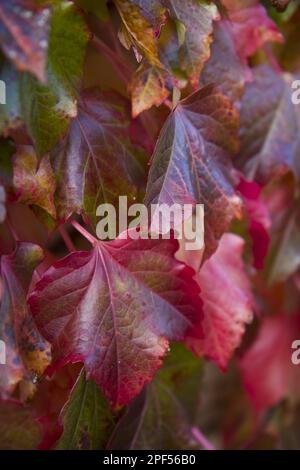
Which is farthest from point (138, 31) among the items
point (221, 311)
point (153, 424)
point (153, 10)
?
point (153, 424)

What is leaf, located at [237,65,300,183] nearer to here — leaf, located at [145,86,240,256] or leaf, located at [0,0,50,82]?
leaf, located at [145,86,240,256]

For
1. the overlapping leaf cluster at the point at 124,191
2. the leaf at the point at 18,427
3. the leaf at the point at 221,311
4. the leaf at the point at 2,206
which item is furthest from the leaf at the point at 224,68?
the leaf at the point at 18,427

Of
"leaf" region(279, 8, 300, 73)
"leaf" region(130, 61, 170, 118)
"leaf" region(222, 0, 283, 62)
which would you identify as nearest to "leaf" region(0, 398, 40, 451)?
"leaf" region(130, 61, 170, 118)

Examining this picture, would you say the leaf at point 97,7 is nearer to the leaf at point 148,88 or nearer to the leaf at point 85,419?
the leaf at point 148,88

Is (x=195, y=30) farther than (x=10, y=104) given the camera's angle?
Yes

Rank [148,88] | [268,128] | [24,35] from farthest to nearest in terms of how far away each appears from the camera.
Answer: [268,128] → [148,88] → [24,35]

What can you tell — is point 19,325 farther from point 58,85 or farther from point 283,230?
point 283,230

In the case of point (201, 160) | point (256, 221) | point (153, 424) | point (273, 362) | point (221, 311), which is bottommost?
point (273, 362)
